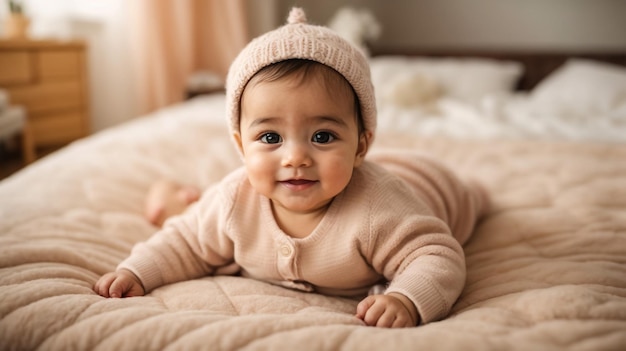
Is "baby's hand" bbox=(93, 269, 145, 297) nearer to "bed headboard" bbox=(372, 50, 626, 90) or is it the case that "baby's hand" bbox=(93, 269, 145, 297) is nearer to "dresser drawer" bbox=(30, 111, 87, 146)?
"dresser drawer" bbox=(30, 111, 87, 146)

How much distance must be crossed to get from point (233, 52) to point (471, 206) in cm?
329

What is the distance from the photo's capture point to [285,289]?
97 cm

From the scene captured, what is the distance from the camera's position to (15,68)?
268 centimetres

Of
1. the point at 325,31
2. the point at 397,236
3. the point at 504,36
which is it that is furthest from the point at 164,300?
the point at 504,36

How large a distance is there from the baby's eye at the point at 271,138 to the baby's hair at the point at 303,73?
0.09 meters

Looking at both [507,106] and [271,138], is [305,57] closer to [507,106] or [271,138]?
[271,138]

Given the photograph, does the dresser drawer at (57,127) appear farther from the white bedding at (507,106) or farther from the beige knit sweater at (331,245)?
the beige knit sweater at (331,245)

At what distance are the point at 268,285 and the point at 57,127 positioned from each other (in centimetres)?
264

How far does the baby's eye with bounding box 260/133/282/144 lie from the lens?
2.89 ft

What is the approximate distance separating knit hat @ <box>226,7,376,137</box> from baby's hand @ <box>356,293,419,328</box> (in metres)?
0.33

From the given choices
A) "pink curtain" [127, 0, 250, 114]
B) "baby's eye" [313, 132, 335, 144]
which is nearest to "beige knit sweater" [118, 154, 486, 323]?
"baby's eye" [313, 132, 335, 144]

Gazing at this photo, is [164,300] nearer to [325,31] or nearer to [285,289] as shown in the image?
[285,289]

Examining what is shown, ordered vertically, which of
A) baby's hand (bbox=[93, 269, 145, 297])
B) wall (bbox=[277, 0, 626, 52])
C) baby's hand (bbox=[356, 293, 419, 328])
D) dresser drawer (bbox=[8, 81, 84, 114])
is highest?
wall (bbox=[277, 0, 626, 52])

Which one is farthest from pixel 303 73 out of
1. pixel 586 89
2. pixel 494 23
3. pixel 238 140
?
pixel 494 23
